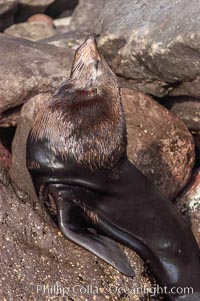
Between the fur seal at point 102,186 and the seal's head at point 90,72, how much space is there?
1cm

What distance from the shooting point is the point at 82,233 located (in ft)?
15.7

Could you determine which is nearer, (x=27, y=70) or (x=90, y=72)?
(x=90, y=72)

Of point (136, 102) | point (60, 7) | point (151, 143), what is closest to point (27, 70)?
point (136, 102)

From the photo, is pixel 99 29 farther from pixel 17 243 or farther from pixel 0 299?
pixel 0 299

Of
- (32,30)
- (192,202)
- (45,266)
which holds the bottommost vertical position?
(192,202)

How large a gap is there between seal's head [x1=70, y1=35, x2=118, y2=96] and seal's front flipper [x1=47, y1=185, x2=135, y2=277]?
0.88 metres

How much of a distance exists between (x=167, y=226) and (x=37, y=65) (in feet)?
7.35

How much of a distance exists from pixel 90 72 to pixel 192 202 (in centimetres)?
166

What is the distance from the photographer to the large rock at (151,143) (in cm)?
593

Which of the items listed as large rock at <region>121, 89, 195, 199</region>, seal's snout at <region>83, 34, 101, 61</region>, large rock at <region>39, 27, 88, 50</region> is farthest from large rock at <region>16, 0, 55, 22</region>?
seal's snout at <region>83, 34, 101, 61</region>

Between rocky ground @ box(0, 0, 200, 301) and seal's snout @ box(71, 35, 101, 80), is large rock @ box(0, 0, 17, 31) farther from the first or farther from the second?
seal's snout @ box(71, 35, 101, 80)

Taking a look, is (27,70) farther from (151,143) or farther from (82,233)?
(82,233)

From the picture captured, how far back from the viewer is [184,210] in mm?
6227

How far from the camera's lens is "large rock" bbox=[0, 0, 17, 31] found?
32.8ft
